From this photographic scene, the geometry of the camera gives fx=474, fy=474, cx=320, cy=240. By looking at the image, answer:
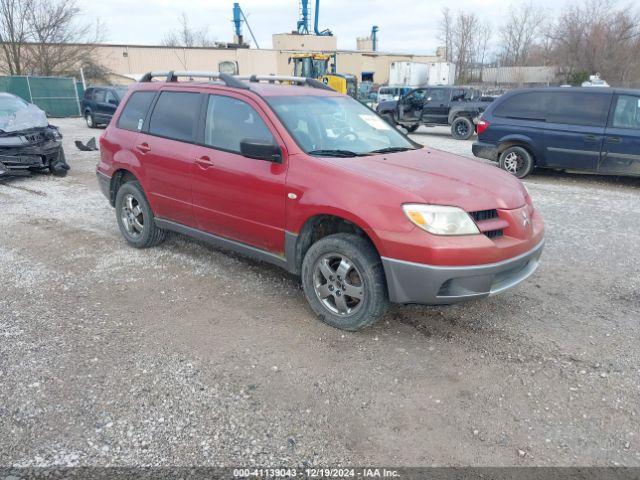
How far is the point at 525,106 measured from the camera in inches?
372

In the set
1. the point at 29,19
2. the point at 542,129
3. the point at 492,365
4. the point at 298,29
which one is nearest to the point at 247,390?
the point at 492,365

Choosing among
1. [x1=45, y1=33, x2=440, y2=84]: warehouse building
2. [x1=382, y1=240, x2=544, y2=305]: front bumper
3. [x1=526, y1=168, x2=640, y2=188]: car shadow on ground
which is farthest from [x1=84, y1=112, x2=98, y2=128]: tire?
[x1=45, y1=33, x2=440, y2=84]: warehouse building

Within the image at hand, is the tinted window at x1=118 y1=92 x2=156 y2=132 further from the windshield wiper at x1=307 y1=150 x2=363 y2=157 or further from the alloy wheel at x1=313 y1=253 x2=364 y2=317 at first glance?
the alloy wheel at x1=313 y1=253 x2=364 y2=317

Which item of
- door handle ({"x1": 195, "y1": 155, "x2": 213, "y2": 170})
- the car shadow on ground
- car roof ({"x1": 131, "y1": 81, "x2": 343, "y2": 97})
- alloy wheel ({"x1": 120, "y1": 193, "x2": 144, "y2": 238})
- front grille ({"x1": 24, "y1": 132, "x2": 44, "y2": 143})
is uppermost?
car roof ({"x1": 131, "y1": 81, "x2": 343, "y2": 97})

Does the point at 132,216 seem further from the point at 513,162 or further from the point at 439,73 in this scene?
the point at 439,73

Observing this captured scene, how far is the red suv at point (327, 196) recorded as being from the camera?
3.18 meters

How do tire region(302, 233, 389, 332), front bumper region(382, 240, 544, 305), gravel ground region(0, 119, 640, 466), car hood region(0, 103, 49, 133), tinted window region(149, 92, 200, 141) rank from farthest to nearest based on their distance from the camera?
car hood region(0, 103, 49, 133), tinted window region(149, 92, 200, 141), tire region(302, 233, 389, 332), front bumper region(382, 240, 544, 305), gravel ground region(0, 119, 640, 466)

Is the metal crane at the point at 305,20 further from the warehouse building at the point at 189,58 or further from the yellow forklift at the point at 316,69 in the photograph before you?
the yellow forklift at the point at 316,69

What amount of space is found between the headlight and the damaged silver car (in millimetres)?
8335

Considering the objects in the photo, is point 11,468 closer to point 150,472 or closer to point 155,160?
point 150,472

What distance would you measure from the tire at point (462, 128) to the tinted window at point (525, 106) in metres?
7.17

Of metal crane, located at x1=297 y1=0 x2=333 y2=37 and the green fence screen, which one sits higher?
metal crane, located at x1=297 y1=0 x2=333 y2=37

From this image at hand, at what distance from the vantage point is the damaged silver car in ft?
28.2

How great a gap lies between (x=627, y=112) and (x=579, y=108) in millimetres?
772
